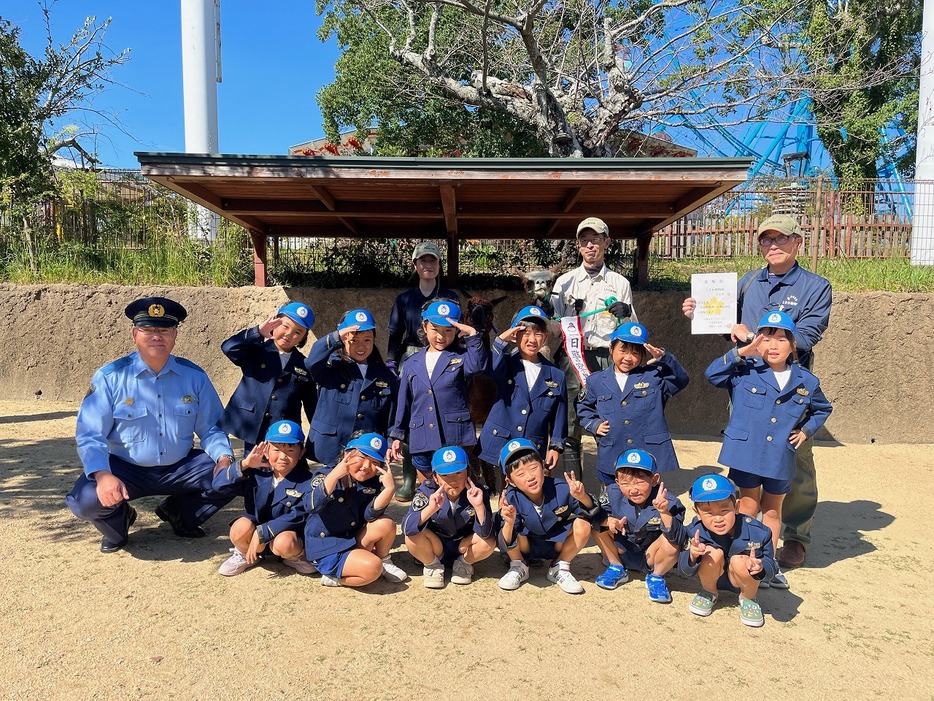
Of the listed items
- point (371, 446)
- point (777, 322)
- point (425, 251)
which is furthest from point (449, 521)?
point (425, 251)

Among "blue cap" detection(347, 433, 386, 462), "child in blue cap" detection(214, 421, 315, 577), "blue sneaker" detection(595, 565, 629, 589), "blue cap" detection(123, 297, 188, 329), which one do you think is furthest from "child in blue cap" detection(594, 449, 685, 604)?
"blue cap" detection(123, 297, 188, 329)

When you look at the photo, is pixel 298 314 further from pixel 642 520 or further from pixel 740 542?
pixel 740 542

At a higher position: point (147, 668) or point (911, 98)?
point (911, 98)

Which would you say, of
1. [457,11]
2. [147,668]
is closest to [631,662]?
[147,668]

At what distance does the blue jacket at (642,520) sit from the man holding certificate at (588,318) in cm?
107

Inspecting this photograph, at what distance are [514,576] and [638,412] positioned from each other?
1.21 m

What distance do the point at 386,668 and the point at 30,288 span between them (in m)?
8.01

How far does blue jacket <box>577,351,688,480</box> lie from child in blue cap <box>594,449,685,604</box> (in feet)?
0.97

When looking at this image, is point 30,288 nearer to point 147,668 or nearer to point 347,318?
point 347,318

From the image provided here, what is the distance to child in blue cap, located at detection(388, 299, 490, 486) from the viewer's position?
13.2ft

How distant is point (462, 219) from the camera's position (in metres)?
7.33

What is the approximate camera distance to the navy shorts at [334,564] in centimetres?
349

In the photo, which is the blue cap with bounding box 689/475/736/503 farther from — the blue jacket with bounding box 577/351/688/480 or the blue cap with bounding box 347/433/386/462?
the blue cap with bounding box 347/433/386/462

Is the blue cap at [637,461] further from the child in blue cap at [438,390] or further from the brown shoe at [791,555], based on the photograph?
the brown shoe at [791,555]
